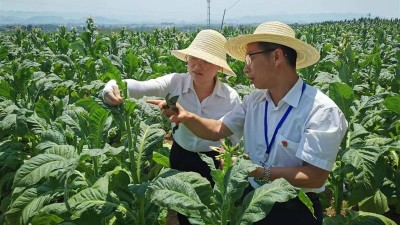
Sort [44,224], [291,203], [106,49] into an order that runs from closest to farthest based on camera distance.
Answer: [291,203], [44,224], [106,49]

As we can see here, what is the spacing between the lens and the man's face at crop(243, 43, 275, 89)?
6.68 feet

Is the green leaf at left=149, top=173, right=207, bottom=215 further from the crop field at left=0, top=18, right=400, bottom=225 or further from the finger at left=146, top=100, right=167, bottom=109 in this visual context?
the finger at left=146, top=100, right=167, bottom=109

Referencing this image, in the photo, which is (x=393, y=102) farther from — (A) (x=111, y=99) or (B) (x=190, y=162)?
(A) (x=111, y=99)

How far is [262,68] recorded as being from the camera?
2.04m

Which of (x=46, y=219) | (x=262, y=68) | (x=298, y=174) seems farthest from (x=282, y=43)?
(x=46, y=219)

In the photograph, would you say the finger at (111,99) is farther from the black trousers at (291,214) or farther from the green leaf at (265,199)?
the black trousers at (291,214)

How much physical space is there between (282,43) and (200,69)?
818mm

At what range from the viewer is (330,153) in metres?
1.86

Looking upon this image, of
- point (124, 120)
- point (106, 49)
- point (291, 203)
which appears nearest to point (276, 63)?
point (291, 203)

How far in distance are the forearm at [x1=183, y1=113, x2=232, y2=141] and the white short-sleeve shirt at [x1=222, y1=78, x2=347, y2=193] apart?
19 centimetres

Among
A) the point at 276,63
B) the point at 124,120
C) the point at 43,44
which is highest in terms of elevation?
the point at 276,63

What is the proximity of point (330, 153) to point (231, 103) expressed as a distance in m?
1.10

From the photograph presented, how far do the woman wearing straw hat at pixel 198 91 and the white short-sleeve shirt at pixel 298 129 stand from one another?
0.55 meters

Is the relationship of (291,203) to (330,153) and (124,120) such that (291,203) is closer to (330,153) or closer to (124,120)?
(330,153)
